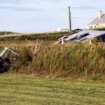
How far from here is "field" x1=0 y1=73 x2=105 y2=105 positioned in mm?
11773

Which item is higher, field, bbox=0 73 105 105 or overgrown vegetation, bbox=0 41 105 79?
overgrown vegetation, bbox=0 41 105 79

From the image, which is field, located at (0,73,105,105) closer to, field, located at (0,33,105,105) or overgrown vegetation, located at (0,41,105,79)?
field, located at (0,33,105,105)

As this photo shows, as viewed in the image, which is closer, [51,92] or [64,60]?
[51,92]

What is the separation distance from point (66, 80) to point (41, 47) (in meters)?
3.71

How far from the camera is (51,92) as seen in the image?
13.5 m

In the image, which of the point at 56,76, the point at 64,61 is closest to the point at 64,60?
the point at 64,61

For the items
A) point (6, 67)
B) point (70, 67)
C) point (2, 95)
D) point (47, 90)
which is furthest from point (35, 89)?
point (6, 67)

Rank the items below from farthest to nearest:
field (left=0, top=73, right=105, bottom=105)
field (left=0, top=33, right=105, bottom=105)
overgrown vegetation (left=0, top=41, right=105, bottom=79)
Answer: overgrown vegetation (left=0, top=41, right=105, bottom=79) < field (left=0, top=33, right=105, bottom=105) < field (left=0, top=73, right=105, bottom=105)

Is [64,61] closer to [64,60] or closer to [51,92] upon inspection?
[64,60]

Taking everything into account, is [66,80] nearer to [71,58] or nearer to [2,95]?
[71,58]

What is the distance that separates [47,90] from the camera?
13.9 m

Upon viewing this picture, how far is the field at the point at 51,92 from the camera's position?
38.6 ft

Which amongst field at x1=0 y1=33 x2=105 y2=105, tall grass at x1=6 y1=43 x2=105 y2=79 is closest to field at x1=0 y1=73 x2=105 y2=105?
field at x1=0 y1=33 x2=105 y2=105

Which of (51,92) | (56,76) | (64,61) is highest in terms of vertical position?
(64,61)
